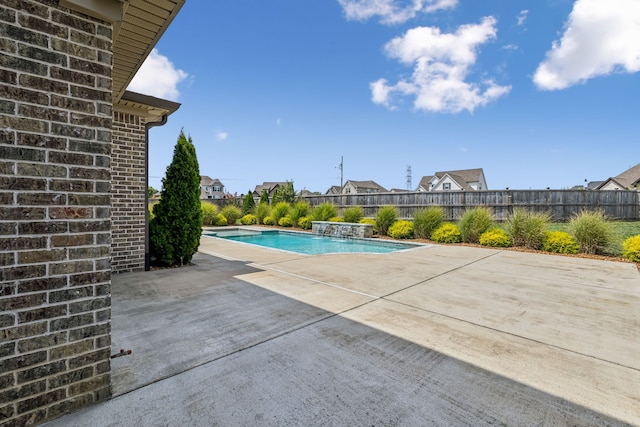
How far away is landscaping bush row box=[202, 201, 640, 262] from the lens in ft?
24.8

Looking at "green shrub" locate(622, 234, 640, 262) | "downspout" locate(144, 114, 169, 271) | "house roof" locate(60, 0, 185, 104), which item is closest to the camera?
"house roof" locate(60, 0, 185, 104)

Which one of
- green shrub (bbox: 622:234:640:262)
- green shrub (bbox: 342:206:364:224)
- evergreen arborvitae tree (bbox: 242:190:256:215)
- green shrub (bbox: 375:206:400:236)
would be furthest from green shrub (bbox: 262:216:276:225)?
green shrub (bbox: 622:234:640:262)

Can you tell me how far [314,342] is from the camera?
2.50m

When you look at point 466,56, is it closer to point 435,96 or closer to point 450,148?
point 435,96

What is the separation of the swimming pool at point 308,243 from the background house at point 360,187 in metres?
33.2

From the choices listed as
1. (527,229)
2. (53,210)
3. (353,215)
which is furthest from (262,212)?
(53,210)

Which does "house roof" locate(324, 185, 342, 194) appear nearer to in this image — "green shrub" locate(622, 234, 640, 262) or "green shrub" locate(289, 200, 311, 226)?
"green shrub" locate(289, 200, 311, 226)

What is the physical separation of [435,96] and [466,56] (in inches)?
250

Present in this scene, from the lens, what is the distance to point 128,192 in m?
5.02

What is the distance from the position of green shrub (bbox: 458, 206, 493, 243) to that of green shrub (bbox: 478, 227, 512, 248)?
0.29 meters

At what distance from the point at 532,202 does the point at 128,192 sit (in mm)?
14483

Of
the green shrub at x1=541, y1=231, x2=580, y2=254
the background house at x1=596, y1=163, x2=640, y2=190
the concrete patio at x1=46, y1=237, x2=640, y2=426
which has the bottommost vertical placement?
the concrete patio at x1=46, y1=237, x2=640, y2=426

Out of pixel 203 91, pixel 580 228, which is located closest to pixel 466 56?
pixel 580 228

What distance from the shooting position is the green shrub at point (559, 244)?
25.0ft
